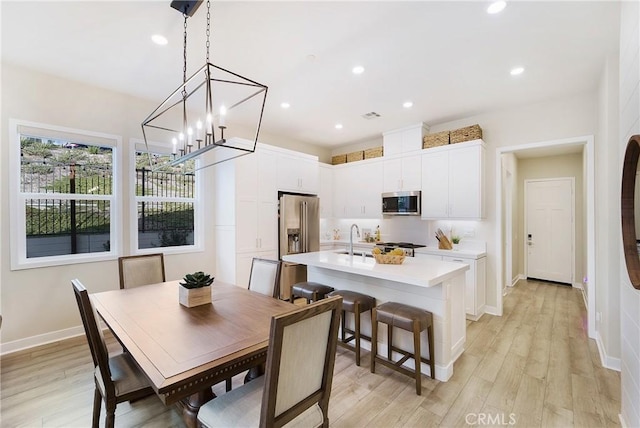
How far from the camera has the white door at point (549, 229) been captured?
18.3ft

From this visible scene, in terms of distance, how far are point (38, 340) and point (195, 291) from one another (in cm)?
246

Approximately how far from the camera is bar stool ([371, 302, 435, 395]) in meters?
2.17

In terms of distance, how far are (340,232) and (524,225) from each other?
4082 mm

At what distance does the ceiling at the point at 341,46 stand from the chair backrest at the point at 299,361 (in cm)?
217

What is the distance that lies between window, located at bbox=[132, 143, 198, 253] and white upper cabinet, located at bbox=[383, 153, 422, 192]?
3260 mm

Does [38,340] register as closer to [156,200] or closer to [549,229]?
[156,200]

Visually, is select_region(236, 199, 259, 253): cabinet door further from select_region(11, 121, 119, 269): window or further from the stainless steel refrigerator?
select_region(11, 121, 119, 269): window

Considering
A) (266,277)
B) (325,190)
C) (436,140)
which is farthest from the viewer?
(325,190)

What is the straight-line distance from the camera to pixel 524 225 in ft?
20.1

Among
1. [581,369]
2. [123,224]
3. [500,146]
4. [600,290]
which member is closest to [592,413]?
[581,369]

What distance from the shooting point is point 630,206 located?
5.63 feet

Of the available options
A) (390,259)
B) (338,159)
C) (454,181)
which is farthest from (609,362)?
(338,159)

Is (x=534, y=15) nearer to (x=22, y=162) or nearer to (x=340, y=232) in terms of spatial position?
(x=340, y=232)

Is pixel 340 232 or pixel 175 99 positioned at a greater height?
pixel 175 99
